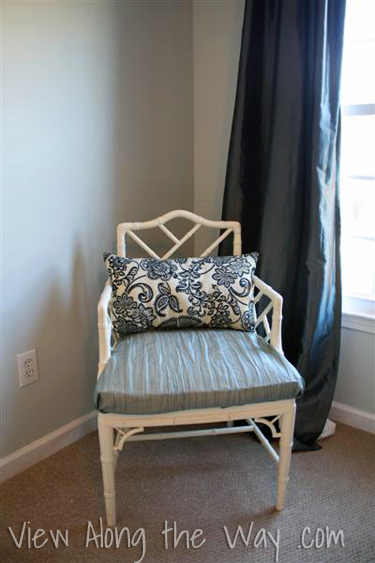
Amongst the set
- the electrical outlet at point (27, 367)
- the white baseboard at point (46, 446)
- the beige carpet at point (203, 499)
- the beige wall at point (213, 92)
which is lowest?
the beige carpet at point (203, 499)

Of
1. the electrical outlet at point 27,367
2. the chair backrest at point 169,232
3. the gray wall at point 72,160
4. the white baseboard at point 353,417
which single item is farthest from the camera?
the white baseboard at point 353,417

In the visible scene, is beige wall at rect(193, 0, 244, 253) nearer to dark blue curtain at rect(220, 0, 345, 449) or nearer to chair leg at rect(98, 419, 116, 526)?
dark blue curtain at rect(220, 0, 345, 449)

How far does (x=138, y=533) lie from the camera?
1.44m

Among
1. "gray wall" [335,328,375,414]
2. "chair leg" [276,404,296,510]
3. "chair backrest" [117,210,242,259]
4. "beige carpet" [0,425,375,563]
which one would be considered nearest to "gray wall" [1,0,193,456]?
"chair backrest" [117,210,242,259]

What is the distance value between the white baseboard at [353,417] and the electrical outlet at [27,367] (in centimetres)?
122

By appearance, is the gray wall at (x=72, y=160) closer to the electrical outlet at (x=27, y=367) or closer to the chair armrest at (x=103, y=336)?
the electrical outlet at (x=27, y=367)

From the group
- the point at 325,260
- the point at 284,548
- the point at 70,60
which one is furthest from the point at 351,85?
the point at 284,548

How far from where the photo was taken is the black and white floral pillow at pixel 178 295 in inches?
62.8

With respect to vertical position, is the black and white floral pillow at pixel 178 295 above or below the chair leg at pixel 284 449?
above

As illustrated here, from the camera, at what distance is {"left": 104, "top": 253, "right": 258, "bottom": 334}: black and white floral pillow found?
1595 millimetres

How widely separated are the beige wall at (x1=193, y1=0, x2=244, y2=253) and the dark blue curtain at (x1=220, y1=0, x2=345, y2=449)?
0.21m

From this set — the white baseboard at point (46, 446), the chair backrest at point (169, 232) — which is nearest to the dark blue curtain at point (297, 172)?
the chair backrest at point (169, 232)

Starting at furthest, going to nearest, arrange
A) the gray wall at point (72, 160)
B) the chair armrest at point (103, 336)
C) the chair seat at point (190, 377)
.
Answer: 1. the gray wall at point (72, 160)
2. the chair armrest at point (103, 336)
3. the chair seat at point (190, 377)

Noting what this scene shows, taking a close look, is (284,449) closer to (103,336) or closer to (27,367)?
(103,336)
